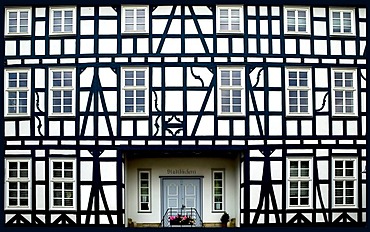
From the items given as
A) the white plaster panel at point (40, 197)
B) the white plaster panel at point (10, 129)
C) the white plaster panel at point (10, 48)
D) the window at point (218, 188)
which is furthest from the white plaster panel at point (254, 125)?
the white plaster panel at point (10, 48)

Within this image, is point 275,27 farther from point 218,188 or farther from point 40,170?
point 40,170

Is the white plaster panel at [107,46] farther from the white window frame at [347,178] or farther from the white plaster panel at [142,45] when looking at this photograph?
the white window frame at [347,178]

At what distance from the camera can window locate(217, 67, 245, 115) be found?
68.7ft

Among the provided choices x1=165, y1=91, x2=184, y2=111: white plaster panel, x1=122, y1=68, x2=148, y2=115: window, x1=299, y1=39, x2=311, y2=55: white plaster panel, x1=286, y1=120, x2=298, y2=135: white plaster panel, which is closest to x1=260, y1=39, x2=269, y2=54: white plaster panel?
x1=299, y1=39, x2=311, y2=55: white plaster panel

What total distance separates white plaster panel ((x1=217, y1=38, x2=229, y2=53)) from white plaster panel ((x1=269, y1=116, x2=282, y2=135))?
105 inches

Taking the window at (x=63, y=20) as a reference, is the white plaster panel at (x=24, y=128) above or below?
below

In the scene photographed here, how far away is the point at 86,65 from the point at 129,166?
3.77 m

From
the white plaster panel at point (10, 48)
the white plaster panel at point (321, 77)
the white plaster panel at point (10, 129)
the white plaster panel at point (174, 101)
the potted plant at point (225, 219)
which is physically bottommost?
the potted plant at point (225, 219)

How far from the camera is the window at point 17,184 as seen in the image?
21.0 meters

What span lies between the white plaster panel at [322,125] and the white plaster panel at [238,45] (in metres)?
3.37

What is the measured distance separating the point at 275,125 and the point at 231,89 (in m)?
1.85

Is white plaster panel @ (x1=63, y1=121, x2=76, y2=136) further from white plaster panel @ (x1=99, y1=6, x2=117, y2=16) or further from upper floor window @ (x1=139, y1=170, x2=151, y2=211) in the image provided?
white plaster panel @ (x1=99, y1=6, x2=117, y2=16)

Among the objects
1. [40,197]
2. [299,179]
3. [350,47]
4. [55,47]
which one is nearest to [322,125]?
[299,179]

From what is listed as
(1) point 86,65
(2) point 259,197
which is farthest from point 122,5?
(2) point 259,197
